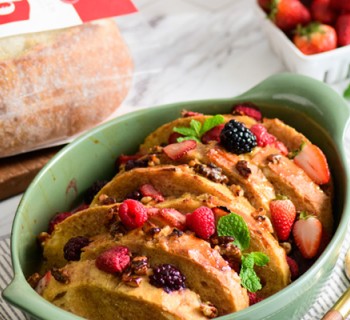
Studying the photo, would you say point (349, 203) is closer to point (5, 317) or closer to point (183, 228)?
point (183, 228)

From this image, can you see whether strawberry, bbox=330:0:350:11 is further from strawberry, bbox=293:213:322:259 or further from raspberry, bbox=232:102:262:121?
strawberry, bbox=293:213:322:259

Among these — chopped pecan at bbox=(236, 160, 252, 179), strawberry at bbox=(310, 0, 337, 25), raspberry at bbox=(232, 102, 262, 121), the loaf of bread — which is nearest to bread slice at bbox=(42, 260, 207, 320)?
chopped pecan at bbox=(236, 160, 252, 179)

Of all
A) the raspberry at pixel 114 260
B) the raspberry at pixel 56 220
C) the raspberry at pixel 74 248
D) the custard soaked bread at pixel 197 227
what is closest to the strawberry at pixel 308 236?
the custard soaked bread at pixel 197 227

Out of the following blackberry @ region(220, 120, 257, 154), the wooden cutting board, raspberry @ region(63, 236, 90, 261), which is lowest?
the wooden cutting board

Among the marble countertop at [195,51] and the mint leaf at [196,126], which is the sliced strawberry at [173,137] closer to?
the mint leaf at [196,126]

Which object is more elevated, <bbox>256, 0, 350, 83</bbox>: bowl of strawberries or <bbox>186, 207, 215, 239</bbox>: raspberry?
<bbox>186, 207, 215, 239</bbox>: raspberry

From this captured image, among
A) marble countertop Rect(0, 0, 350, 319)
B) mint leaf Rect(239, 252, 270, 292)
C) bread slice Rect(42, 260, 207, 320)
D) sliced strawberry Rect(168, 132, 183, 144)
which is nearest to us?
bread slice Rect(42, 260, 207, 320)
